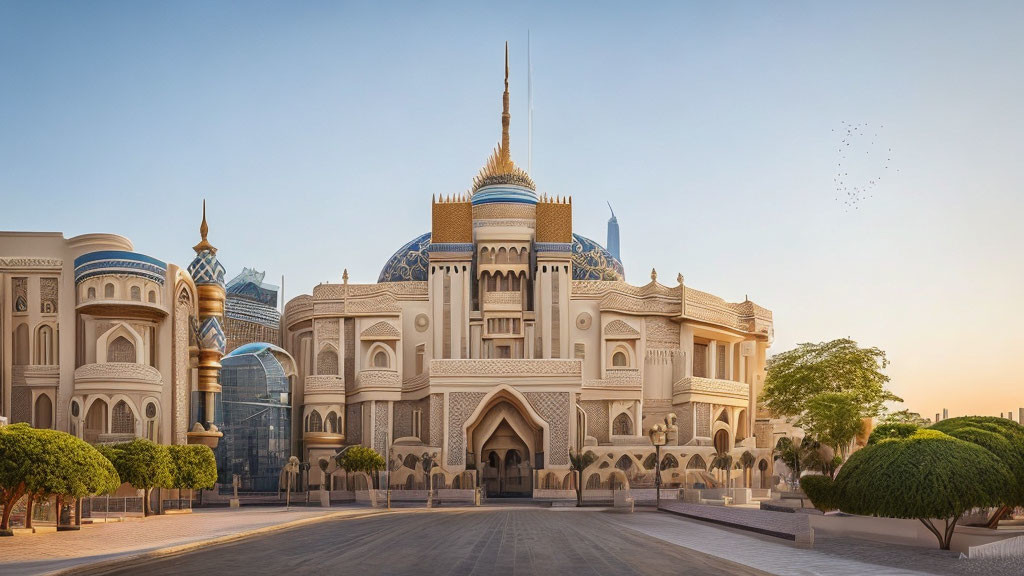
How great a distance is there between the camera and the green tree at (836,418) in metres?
56.6

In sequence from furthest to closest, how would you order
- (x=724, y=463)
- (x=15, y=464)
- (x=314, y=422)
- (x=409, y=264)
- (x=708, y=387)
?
(x=409, y=264) → (x=708, y=387) → (x=314, y=422) → (x=724, y=463) → (x=15, y=464)

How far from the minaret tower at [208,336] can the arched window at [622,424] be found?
23.3 metres

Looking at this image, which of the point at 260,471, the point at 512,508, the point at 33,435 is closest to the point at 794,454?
the point at 512,508

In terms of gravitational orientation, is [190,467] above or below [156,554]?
below

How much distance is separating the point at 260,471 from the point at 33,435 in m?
30.5

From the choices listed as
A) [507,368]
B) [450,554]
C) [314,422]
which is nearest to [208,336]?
[314,422]

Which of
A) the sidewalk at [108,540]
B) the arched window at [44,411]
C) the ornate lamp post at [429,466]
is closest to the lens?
the sidewalk at [108,540]

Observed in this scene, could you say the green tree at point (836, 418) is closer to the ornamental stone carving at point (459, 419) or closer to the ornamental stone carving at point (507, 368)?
the ornamental stone carving at point (507, 368)

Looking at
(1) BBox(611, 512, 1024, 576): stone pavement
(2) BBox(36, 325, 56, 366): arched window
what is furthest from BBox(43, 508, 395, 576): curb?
(2) BBox(36, 325, 56, 366): arched window

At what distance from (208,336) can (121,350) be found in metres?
4.61

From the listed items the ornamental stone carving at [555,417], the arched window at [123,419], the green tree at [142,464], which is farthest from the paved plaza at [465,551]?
the ornamental stone carving at [555,417]

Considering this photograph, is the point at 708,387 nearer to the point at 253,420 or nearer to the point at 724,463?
the point at 724,463

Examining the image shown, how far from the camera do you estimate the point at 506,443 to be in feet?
213

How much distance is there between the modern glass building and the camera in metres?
62.5
